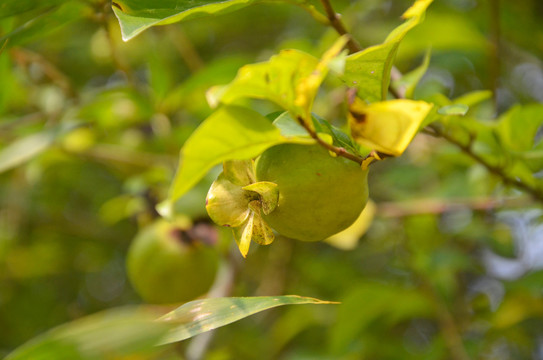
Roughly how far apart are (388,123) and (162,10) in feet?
0.95

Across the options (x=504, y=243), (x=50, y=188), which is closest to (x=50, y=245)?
(x=50, y=188)

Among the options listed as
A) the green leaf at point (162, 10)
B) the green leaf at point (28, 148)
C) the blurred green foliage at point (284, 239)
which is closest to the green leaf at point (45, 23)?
the blurred green foliage at point (284, 239)

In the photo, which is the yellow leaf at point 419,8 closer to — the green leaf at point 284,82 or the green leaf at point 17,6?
the green leaf at point 284,82

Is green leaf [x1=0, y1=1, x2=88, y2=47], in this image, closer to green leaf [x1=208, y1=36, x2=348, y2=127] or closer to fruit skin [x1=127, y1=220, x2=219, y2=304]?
green leaf [x1=208, y1=36, x2=348, y2=127]

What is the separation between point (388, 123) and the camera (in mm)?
514

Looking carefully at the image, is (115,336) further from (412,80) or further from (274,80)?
(412,80)

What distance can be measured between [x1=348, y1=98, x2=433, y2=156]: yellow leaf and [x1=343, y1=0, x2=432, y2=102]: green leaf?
75 millimetres

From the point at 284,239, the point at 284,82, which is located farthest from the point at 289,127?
the point at 284,239

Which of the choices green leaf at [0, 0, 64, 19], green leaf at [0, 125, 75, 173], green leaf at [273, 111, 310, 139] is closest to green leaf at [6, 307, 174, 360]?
green leaf at [273, 111, 310, 139]

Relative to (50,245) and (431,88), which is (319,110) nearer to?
(431,88)

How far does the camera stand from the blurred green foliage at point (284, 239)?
1263 mm

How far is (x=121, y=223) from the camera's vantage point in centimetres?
240

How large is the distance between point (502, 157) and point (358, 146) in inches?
16.8

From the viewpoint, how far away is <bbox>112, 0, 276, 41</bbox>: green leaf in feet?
1.96
